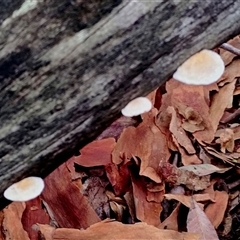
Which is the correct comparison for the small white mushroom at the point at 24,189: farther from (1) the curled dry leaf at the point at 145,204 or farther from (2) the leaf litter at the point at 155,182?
(1) the curled dry leaf at the point at 145,204

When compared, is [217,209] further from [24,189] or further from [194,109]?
[24,189]

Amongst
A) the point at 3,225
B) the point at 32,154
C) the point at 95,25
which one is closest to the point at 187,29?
the point at 95,25

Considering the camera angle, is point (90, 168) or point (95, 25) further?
point (90, 168)

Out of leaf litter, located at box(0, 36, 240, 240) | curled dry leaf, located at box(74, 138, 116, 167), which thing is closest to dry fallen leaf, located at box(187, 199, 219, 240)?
leaf litter, located at box(0, 36, 240, 240)


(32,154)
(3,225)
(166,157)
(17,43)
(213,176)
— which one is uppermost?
(17,43)

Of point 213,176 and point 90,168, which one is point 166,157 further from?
point 90,168

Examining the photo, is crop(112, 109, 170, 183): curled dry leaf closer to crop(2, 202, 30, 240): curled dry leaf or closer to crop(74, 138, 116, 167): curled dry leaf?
crop(74, 138, 116, 167): curled dry leaf
